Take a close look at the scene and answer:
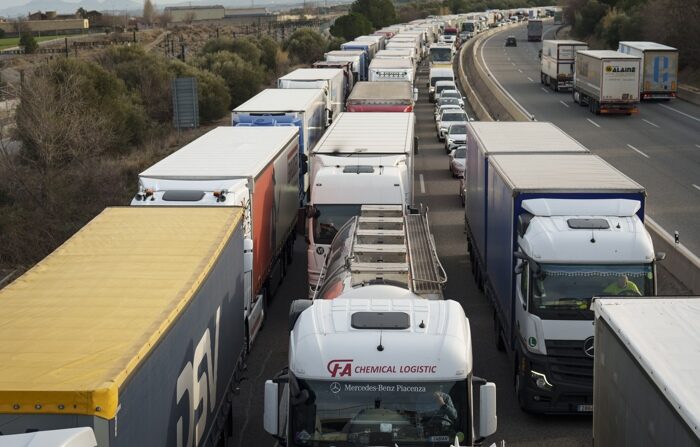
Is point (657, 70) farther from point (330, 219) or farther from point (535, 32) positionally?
point (535, 32)

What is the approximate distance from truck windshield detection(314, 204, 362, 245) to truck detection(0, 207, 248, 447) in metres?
3.53

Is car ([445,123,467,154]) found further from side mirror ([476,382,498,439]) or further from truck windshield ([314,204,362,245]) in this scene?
side mirror ([476,382,498,439])

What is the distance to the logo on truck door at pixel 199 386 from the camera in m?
9.62

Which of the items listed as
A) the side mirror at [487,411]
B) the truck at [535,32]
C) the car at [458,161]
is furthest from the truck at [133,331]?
the truck at [535,32]

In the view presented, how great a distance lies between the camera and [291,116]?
25.8 metres

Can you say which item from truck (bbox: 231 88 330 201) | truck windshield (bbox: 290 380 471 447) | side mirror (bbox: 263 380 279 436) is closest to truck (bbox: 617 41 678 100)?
truck (bbox: 231 88 330 201)

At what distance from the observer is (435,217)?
90.0 feet

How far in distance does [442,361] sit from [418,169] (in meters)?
27.1

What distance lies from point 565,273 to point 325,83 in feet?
76.4

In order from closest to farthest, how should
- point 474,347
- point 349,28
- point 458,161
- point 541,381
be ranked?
point 541,381 < point 474,347 < point 458,161 < point 349,28

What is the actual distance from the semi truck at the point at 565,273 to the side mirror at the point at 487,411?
13.8 feet

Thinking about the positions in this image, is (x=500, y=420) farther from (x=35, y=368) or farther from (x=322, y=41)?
(x=322, y=41)

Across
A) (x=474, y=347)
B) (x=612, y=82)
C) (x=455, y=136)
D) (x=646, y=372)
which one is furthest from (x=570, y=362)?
(x=612, y=82)

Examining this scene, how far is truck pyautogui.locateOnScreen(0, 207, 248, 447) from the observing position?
692cm
